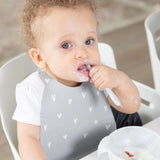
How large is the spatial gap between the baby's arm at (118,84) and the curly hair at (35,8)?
183mm

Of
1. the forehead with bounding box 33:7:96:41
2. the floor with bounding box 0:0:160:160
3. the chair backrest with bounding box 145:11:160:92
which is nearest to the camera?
the forehead with bounding box 33:7:96:41

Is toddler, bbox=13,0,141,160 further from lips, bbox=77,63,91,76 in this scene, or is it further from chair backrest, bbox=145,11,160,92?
chair backrest, bbox=145,11,160,92

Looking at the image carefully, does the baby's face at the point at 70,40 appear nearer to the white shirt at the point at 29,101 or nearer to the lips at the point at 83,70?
the lips at the point at 83,70

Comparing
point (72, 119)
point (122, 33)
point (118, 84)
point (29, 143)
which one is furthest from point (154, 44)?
point (122, 33)

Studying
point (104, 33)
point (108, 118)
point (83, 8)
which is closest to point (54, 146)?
point (108, 118)

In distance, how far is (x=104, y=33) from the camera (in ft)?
9.43

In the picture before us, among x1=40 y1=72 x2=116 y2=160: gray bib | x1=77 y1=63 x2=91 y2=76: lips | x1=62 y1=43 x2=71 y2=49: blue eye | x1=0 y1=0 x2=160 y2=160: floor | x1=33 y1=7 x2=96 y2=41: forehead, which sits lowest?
x1=0 y1=0 x2=160 y2=160: floor

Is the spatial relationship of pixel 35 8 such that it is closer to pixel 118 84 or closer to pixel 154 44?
pixel 118 84

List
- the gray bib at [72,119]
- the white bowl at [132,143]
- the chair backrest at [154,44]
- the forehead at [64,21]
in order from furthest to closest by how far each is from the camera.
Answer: the chair backrest at [154,44] < the gray bib at [72,119] < the forehead at [64,21] < the white bowl at [132,143]

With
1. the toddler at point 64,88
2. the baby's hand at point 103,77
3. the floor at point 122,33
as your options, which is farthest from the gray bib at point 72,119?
the floor at point 122,33

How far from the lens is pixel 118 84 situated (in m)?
0.92

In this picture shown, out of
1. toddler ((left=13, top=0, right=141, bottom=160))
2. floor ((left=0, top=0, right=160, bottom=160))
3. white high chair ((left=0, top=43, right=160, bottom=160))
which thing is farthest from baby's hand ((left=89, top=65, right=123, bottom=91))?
floor ((left=0, top=0, right=160, bottom=160))

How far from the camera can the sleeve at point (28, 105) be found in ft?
2.91

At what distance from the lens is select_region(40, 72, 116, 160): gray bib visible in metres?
0.92
